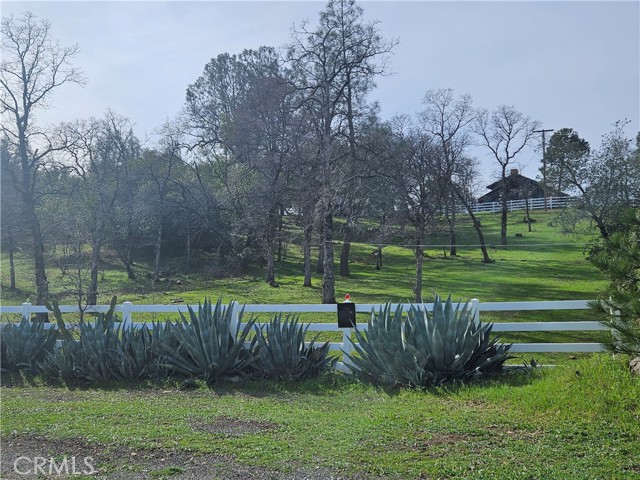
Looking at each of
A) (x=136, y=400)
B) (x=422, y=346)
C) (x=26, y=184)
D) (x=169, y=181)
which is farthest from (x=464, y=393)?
(x=169, y=181)

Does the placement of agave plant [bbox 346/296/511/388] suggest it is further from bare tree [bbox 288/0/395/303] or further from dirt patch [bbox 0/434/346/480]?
bare tree [bbox 288/0/395/303]

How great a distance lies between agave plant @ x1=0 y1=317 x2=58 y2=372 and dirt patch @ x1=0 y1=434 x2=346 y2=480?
5.71 m

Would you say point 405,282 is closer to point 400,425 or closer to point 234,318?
point 234,318

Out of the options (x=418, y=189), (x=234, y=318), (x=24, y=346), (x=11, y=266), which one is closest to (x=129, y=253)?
(x=11, y=266)

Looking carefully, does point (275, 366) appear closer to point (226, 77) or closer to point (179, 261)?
point (179, 261)

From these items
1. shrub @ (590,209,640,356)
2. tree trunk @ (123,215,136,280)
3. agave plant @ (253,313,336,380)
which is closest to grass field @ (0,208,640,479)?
agave plant @ (253,313,336,380)

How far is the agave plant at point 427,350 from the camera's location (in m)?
8.31

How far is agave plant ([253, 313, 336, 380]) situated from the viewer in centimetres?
944

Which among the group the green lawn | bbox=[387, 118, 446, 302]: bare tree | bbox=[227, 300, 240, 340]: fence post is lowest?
the green lawn

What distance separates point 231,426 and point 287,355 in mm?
3184

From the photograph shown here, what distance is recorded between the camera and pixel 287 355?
9.50 meters

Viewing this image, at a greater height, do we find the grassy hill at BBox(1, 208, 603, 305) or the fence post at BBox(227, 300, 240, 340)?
the fence post at BBox(227, 300, 240, 340)

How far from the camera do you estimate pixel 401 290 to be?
29812 mm

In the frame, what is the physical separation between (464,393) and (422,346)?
103 centimetres
